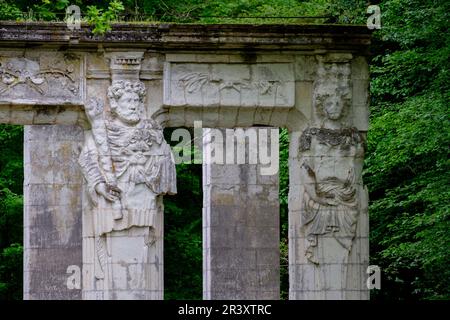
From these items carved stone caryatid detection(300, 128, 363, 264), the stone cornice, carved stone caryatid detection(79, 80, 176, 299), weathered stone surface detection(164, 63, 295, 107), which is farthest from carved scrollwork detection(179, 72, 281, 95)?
carved stone caryatid detection(300, 128, 363, 264)

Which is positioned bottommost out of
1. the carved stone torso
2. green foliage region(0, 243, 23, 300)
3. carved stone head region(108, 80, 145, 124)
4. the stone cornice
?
green foliage region(0, 243, 23, 300)

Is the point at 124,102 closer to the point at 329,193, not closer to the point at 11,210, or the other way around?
the point at 329,193

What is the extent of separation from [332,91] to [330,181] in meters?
1.37

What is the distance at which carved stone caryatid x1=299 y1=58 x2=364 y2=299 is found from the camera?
3456 cm

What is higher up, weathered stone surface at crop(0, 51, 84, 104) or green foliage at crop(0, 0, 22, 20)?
green foliage at crop(0, 0, 22, 20)

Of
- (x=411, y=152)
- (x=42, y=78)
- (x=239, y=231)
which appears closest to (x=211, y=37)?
(x=42, y=78)

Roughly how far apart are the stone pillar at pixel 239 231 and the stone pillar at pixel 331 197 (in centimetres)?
613

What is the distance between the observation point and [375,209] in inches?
1613

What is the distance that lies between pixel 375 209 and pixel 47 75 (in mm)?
8910

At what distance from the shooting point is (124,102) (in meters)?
34.3

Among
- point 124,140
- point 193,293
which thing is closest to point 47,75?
point 124,140

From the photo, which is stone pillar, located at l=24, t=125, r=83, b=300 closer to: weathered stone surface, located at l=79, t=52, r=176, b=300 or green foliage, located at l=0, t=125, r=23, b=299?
green foliage, located at l=0, t=125, r=23, b=299

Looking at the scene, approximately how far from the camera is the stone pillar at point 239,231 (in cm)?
4103

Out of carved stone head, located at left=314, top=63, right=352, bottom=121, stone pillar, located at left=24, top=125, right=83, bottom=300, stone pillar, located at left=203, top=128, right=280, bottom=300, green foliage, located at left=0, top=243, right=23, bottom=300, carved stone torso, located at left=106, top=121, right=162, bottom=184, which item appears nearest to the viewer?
carved stone torso, located at left=106, top=121, right=162, bottom=184
